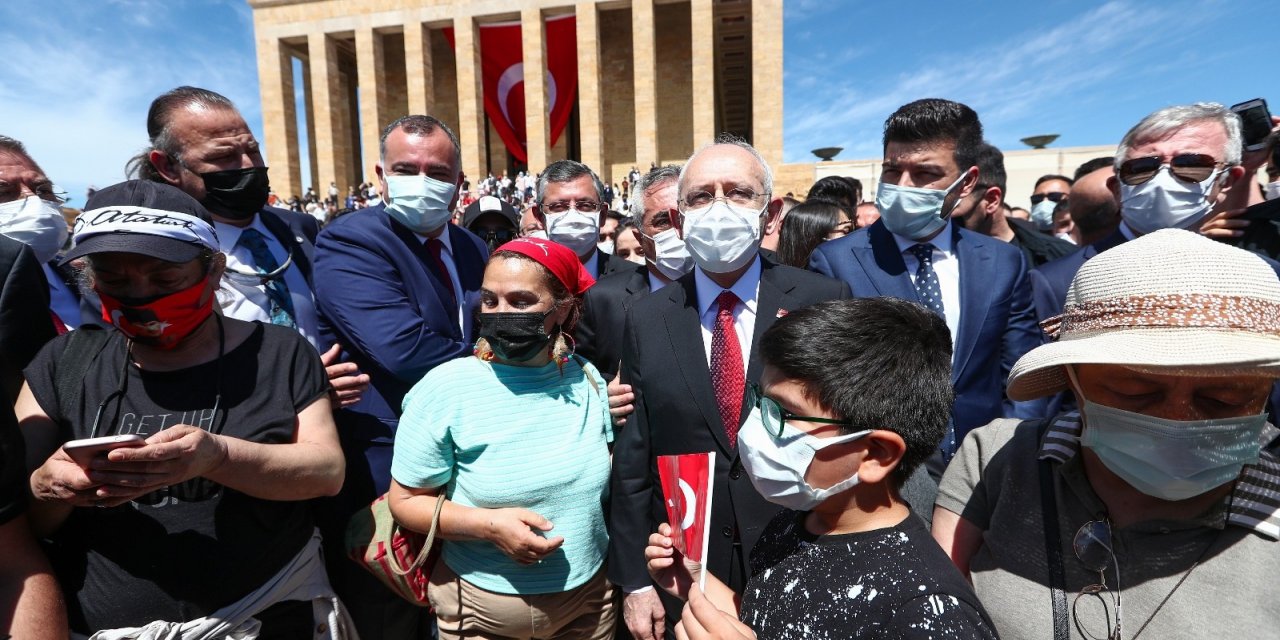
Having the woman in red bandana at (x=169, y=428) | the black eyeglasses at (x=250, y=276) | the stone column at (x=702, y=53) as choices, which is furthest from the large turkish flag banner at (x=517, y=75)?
the woman in red bandana at (x=169, y=428)

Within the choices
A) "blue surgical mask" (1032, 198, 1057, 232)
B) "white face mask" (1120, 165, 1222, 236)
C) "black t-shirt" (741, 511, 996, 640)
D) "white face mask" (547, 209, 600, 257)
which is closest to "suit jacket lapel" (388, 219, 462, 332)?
"white face mask" (547, 209, 600, 257)

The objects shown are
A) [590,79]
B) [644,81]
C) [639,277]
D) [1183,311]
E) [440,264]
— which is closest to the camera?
[1183,311]

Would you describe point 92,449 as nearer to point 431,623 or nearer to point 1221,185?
point 431,623

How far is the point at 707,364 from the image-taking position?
2100 millimetres

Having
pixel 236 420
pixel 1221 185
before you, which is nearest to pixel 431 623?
pixel 236 420

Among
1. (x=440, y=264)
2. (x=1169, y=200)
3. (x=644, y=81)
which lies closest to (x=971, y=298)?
(x=1169, y=200)

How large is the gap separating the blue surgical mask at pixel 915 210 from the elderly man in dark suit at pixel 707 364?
75 centimetres

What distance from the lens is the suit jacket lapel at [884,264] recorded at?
2.70 metres

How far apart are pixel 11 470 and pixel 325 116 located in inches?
1247

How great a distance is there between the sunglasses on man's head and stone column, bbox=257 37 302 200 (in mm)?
31851

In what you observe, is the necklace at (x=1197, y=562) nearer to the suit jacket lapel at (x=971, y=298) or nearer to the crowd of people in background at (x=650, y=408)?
the crowd of people in background at (x=650, y=408)

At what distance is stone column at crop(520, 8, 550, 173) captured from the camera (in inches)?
1032

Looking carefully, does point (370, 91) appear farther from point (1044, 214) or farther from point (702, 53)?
point (1044, 214)

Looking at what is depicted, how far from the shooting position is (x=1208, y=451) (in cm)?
121
